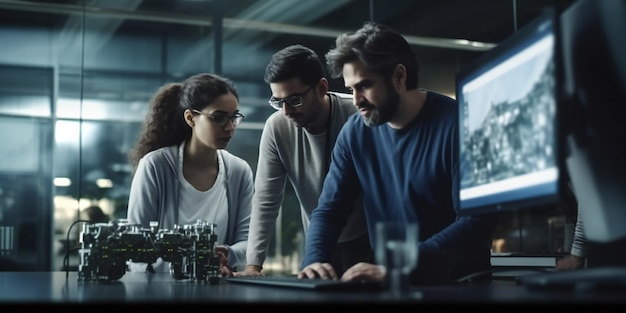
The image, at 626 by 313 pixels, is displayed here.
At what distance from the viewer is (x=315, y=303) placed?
0.87 metres

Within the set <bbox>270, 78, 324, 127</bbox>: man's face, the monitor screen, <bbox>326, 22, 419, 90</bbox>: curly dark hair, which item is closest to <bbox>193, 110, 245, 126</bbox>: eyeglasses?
<bbox>270, 78, 324, 127</bbox>: man's face

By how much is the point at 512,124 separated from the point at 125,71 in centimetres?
499

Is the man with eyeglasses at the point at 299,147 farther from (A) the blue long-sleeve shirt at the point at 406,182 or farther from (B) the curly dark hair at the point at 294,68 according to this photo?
(A) the blue long-sleeve shirt at the point at 406,182

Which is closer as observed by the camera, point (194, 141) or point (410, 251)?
point (410, 251)

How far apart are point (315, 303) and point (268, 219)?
1.63 meters

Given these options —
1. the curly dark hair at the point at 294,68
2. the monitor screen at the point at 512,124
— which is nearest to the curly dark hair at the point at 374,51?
the monitor screen at the point at 512,124

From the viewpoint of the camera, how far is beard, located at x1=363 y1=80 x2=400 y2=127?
1.88 meters

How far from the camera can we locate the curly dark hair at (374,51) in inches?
74.9

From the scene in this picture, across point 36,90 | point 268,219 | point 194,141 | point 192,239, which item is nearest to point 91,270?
point 192,239

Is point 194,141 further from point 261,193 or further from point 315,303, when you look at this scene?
point 315,303

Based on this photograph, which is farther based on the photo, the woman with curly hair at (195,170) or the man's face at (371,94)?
the woman with curly hair at (195,170)

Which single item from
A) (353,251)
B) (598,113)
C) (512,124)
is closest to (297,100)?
(353,251)

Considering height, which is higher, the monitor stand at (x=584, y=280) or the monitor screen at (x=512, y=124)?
the monitor screen at (x=512, y=124)

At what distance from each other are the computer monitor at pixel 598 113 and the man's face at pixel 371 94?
586 millimetres
